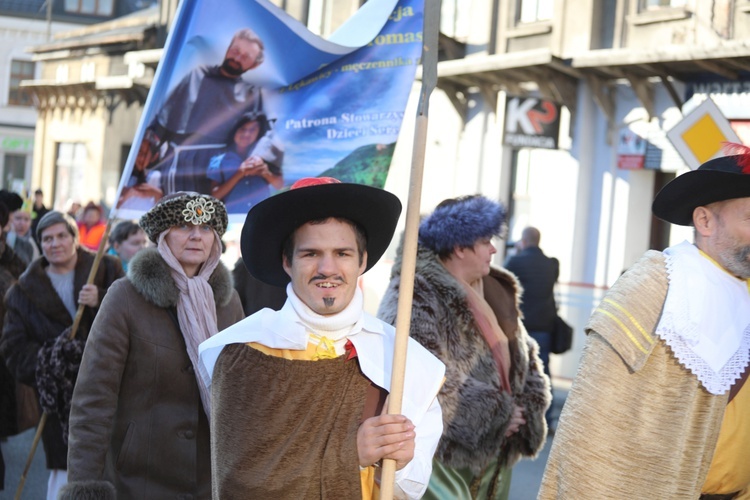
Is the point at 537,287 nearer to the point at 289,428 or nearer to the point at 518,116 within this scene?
Result: the point at 518,116

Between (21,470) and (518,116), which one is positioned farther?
(518,116)

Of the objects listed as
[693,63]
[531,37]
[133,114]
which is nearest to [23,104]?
[133,114]

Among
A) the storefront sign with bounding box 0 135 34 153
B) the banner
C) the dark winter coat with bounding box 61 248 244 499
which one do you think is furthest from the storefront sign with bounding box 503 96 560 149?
the storefront sign with bounding box 0 135 34 153

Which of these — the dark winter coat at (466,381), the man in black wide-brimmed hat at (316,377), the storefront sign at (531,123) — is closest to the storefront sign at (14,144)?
the storefront sign at (531,123)

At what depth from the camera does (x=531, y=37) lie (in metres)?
18.7

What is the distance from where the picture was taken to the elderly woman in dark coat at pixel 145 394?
4.45m

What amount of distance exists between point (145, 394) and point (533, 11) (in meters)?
15.4

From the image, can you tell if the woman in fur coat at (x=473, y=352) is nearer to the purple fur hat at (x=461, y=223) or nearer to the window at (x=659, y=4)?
the purple fur hat at (x=461, y=223)

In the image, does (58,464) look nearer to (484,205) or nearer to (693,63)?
(484,205)

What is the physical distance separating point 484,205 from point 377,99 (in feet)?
2.55

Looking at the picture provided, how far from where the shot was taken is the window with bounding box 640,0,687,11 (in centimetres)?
1628

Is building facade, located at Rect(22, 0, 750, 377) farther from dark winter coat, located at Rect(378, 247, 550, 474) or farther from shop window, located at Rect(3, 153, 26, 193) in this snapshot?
shop window, located at Rect(3, 153, 26, 193)

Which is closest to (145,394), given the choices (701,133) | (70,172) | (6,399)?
(6,399)

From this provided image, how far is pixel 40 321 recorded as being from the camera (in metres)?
6.34
